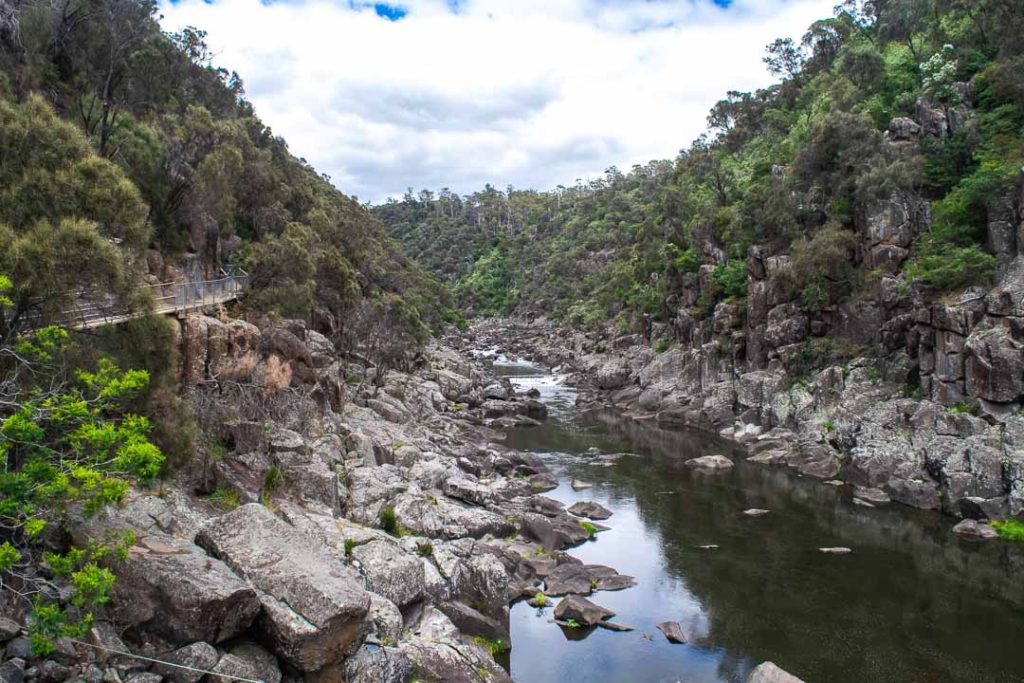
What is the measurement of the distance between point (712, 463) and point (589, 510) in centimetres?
1239

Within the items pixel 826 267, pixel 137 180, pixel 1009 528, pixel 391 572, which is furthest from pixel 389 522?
pixel 826 267

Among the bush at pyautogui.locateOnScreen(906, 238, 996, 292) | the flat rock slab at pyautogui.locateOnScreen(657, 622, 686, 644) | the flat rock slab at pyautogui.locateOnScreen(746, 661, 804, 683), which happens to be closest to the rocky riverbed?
the flat rock slab at pyautogui.locateOnScreen(657, 622, 686, 644)

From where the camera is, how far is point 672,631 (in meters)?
23.3

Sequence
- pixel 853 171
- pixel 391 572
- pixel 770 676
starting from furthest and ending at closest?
1. pixel 853 171
2. pixel 391 572
3. pixel 770 676

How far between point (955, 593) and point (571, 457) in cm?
2488

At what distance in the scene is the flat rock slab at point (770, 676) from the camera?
18578 mm

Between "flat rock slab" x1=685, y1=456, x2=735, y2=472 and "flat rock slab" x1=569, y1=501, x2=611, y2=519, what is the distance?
417 inches

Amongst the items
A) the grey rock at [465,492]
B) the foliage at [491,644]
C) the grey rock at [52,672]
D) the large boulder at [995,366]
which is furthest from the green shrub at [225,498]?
the large boulder at [995,366]

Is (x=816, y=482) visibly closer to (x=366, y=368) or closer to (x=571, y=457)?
(x=571, y=457)

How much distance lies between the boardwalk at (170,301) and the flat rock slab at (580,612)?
16191mm

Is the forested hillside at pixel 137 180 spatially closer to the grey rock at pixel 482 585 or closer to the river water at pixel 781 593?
the grey rock at pixel 482 585

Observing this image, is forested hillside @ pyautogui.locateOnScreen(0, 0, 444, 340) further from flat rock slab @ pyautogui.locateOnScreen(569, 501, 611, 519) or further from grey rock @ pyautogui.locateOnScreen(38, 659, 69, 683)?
flat rock slab @ pyautogui.locateOnScreen(569, 501, 611, 519)

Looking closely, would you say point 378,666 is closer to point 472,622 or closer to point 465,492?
point 472,622

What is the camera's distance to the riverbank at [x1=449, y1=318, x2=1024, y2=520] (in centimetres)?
3384
